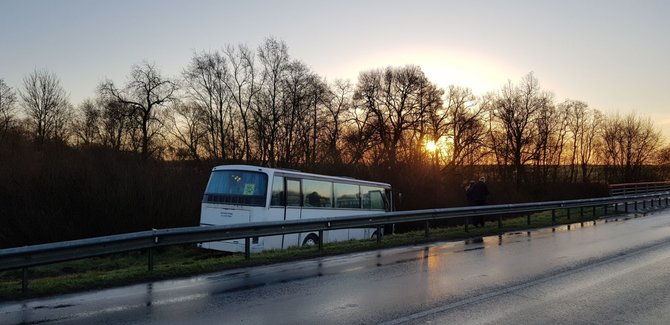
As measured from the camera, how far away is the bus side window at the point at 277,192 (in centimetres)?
1563

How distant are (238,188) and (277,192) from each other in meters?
1.14

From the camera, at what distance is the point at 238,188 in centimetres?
1553

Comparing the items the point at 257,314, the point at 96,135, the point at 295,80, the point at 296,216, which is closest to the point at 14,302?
the point at 257,314

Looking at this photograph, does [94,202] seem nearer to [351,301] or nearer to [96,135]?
[351,301]

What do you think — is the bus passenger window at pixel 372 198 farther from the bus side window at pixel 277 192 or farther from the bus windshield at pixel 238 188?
the bus windshield at pixel 238 188

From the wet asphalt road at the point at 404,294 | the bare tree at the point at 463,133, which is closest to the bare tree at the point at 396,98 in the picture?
the bare tree at the point at 463,133

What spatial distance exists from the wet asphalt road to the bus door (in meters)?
3.89

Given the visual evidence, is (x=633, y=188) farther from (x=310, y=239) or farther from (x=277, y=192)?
(x=277, y=192)

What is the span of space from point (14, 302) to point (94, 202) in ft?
52.5

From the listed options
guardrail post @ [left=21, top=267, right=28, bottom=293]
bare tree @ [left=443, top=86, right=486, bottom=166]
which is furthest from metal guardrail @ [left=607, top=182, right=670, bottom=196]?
guardrail post @ [left=21, top=267, right=28, bottom=293]

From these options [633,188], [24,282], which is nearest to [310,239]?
[24,282]

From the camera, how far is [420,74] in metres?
64.2

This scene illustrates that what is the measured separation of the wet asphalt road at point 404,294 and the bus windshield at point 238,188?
389 cm

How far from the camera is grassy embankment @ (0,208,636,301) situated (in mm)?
8841
